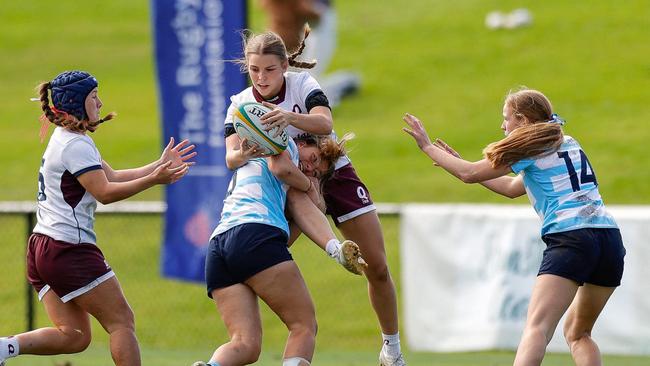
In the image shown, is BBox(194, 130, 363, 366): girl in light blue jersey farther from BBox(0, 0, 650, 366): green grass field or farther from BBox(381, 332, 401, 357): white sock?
BBox(0, 0, 650, 366): green grass field

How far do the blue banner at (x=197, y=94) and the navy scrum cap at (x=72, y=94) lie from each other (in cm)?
463

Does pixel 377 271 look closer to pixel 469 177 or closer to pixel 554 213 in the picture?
pixel 469 177

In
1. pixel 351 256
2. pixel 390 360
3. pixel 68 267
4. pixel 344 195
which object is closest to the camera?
pixel 351 256

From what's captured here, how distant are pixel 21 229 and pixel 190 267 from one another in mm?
4601

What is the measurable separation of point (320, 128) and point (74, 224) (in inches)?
54.2

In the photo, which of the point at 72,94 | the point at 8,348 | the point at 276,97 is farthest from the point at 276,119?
the point at 8,348

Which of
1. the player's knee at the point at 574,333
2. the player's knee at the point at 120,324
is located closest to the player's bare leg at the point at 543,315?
the player's knee at the point at 574,333

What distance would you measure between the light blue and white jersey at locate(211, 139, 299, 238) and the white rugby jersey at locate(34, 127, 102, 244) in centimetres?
74

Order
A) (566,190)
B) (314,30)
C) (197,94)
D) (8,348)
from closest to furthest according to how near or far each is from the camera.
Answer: (566,190) → (8,348) → (197,94) → (314,30)

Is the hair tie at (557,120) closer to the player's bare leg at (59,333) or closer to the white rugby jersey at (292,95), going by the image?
the white rugby jersey at (292,95)

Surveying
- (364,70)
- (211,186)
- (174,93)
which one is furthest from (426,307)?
(364,70)

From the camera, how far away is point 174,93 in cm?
1152

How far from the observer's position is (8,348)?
250 inches

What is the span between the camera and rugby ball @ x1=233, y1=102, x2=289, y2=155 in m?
5.96
